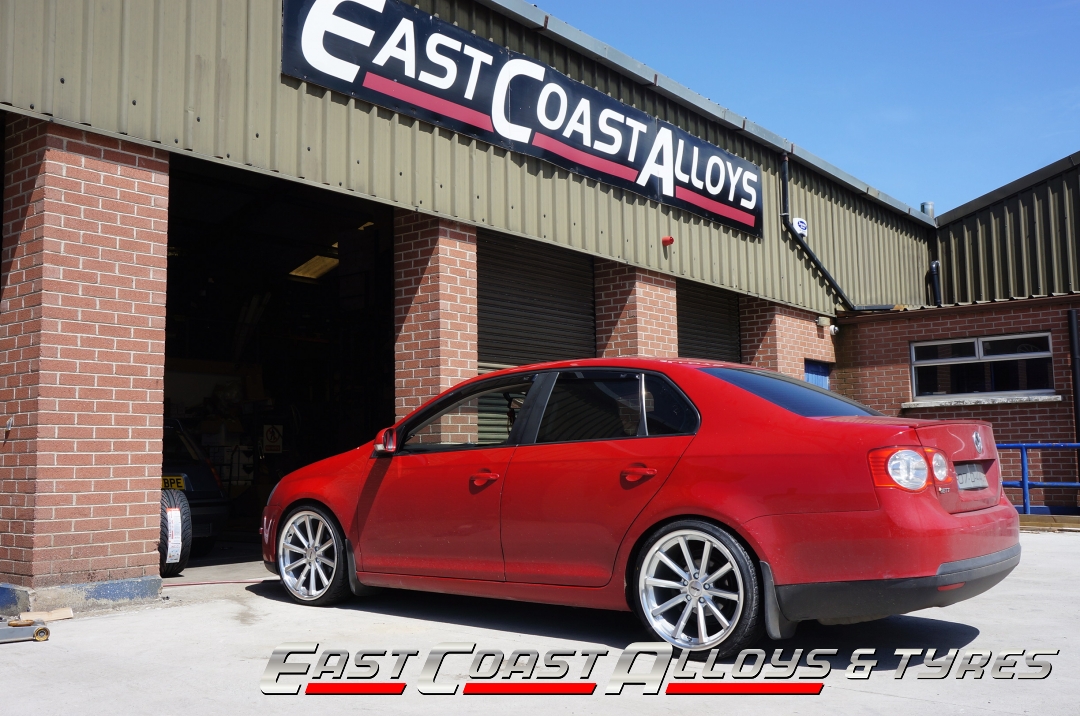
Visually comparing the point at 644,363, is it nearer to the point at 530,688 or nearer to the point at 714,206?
the point at 530,688

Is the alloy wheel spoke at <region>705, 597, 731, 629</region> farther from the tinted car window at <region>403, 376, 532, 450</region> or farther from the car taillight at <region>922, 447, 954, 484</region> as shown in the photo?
the tinted car window at <region>403, 376, 532, 450</region>

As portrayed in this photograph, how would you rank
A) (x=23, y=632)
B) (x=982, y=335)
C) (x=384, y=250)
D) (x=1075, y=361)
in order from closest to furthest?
1. (x=23, y=632)
2. (x=384, y=250)
3. (x=1075, y=361)
4. (x=982, y=335)

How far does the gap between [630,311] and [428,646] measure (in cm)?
711

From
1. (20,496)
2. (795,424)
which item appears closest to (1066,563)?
(795,424)

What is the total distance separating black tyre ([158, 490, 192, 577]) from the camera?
782 centimetres

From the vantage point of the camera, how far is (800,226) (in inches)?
595

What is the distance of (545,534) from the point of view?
16.8 feet

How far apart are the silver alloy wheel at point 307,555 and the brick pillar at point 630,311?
19.1 ft

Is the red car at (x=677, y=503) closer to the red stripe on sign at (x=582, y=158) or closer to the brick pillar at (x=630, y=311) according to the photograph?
the red stripe on sign at (x=582, y=158)

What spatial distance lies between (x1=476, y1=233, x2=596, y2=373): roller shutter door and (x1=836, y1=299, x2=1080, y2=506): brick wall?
691cm

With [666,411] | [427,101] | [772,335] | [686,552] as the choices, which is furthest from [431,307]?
[772,335]

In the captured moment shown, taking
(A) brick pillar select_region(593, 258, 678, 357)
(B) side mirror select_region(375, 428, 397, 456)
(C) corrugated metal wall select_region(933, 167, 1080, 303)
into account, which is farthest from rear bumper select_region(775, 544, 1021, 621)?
(C) corrugated metal wall select_region(933, 167, 1080, 303)

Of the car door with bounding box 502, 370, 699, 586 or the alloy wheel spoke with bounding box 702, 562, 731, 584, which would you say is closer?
the alloy wheel spoke with bounding box 702, 562, 731, 584

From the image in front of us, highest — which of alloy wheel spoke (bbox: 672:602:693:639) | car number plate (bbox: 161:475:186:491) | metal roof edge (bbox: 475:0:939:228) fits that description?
metal roof edge (bbox: 475:0:939:228)
